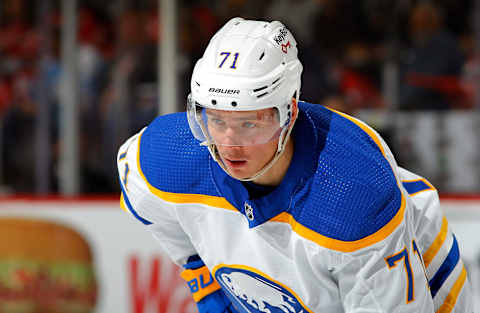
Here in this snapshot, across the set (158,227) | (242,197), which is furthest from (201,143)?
(158,227)

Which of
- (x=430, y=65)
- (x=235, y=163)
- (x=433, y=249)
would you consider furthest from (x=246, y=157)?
(x=430, y=65)

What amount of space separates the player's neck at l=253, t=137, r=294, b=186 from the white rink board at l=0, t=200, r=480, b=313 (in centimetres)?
206

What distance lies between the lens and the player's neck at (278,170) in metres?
1.55

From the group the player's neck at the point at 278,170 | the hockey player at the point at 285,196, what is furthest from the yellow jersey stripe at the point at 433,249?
the player's neck at the point at 278,170

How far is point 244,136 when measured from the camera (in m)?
1.47

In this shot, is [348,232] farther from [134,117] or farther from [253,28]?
[134,117]

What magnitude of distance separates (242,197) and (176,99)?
2347 millimetres

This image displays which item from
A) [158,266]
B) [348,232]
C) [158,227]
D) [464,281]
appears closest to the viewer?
[348,232]

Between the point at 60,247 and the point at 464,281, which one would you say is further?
the point at 60,247

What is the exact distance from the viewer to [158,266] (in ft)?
11.8

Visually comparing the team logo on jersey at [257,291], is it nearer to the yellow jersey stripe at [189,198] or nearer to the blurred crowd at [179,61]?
the yellow jersey stripe at [189,198]

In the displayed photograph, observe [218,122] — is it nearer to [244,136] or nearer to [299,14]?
[244,136]

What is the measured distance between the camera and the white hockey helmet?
1.42m

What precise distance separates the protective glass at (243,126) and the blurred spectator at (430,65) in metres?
2.37
